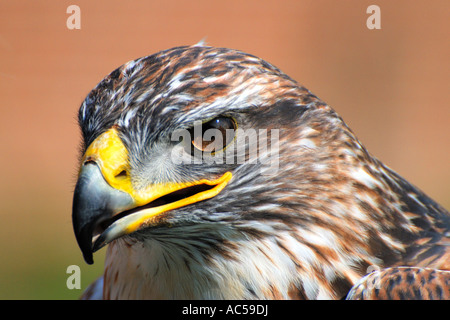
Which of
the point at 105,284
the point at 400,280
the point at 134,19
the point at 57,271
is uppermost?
the point at 134,19

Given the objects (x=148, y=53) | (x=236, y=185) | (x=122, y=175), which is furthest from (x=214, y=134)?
(x=148, y=53)

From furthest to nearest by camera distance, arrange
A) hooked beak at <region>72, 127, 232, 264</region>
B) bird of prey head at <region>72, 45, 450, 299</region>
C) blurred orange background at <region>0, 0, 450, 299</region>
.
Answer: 1. blurred orange background at <region>0, 0, 450, 299</region>
2. bird of prey head at <region>72, 45, 450, 299</region>
3. hooked beak at <region>72, 127, 232, 264</region>

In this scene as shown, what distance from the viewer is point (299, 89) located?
83.6 inches

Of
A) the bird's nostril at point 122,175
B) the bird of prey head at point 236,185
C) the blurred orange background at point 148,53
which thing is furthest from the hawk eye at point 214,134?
the blurred orange background at point 148,53

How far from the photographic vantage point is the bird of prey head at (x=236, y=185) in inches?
73.7

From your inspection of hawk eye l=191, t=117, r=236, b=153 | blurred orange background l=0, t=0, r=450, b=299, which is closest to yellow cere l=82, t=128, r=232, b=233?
hawk eye l=191, t=117, r=236, b=153

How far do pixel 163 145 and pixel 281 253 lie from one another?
1.78ft

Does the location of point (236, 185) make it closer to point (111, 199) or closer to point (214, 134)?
point (214, 134)

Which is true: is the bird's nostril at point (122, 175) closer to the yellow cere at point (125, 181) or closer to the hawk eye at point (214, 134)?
the yellow cere at point (125, 181)

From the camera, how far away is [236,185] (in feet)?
6.42

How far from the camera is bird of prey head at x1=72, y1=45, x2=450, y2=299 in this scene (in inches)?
73.7

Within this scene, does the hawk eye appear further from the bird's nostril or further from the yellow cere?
the bird's nostril
